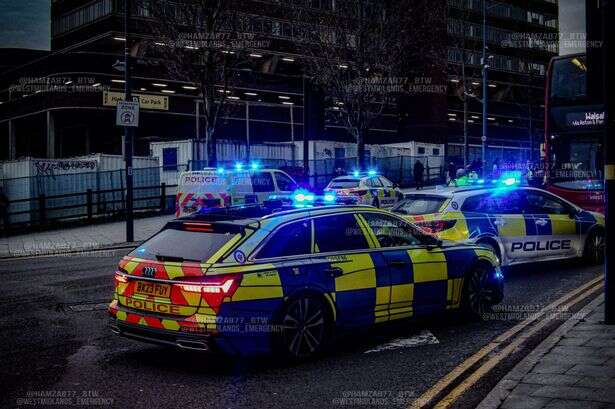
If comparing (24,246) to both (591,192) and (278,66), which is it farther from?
(278,66)

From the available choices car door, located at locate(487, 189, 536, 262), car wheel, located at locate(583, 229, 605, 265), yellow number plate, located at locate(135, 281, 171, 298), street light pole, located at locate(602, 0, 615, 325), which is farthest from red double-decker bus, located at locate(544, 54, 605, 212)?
yellow number plate, located at locate(135, 281, 171, 298)

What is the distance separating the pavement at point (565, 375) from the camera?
16.6ft

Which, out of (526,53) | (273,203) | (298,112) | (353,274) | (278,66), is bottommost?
(353,274)

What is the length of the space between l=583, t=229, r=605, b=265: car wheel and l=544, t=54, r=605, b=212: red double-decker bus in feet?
16.7

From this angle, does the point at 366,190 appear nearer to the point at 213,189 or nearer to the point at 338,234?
the point at 213,189

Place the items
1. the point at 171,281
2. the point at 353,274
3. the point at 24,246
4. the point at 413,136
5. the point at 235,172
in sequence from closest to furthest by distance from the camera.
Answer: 1. the point at 171,281
2. the point at 353,274
3. the point at 235,172
4. the point at 24,246
5. the point at 413,136

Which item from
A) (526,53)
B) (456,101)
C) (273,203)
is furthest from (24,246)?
(526,53)

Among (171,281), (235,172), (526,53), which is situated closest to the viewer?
(171,281)

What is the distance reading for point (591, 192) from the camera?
62.5 ft

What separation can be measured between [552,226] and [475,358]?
19.5ft

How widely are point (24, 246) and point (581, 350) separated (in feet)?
52.4

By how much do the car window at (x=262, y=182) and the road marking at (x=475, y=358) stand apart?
9.76m

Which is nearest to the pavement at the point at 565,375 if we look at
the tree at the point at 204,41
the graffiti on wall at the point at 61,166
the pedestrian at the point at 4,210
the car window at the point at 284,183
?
the car window at the point at 284,183

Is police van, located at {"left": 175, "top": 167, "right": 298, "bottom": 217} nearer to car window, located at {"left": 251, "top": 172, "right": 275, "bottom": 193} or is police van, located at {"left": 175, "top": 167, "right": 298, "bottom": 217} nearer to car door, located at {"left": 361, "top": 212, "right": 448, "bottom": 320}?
car window, located at {"left": 251, "top": 172, "right": 275, "bottom": 193}
